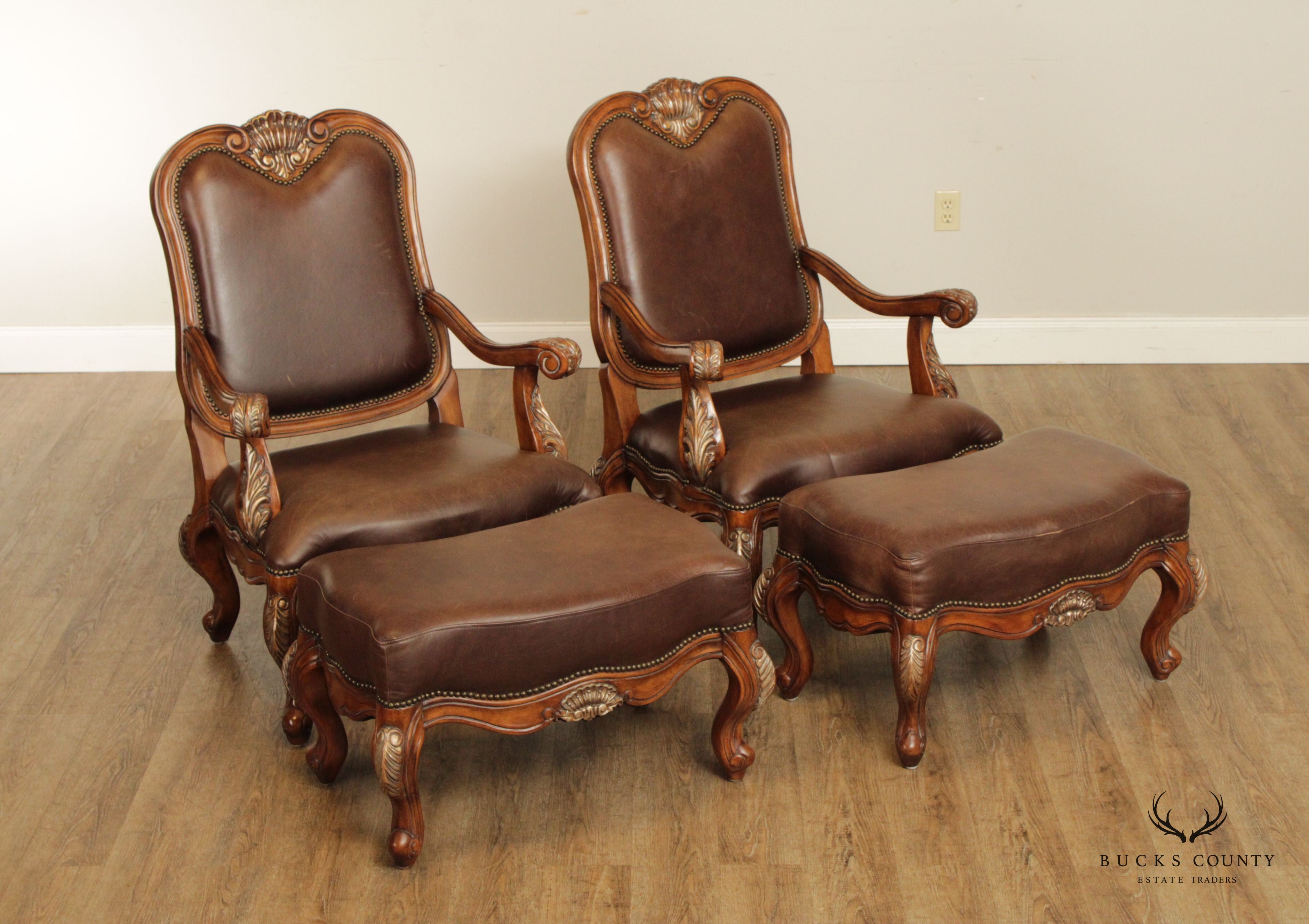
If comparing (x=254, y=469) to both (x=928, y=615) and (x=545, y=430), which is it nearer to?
(x=545, y=430)

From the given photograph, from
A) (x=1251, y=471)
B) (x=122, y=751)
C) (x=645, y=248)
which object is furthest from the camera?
(x=1251, y=471)

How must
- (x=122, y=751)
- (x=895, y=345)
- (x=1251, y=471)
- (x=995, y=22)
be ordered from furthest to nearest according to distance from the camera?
(x=895, y=345) → (x=995, y=22) → (x=1251, y=471) → (x=122, y=751)

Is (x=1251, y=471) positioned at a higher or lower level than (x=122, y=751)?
lower

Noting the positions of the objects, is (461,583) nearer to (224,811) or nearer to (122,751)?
(224,811)

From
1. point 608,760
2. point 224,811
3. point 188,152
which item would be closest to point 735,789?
point 608,760

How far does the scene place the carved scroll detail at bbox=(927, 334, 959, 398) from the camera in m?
2.78

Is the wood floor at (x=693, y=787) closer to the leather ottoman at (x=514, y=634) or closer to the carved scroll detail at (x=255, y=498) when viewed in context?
the leather ottoman at (x=514, y=634)

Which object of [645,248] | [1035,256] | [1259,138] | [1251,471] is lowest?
[1251,471]

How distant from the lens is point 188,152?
2.47 metres

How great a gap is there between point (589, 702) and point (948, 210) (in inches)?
99.6

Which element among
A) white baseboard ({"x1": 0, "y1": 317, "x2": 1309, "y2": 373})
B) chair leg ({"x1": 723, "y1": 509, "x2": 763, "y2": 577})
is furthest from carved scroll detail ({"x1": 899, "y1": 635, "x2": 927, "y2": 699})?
white baseboard ({"x1": 0, "y1": 317, "x2": 1309, "y2": 373})

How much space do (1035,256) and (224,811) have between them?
2941 mm

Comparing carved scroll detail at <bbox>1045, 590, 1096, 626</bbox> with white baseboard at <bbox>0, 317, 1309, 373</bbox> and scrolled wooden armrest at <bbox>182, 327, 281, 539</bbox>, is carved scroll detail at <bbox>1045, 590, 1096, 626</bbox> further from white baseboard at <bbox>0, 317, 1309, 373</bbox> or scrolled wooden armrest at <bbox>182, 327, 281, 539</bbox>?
white baseboard at <bbox>0, 317, 1309, 373</bbox>

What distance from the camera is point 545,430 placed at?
8.45ft
